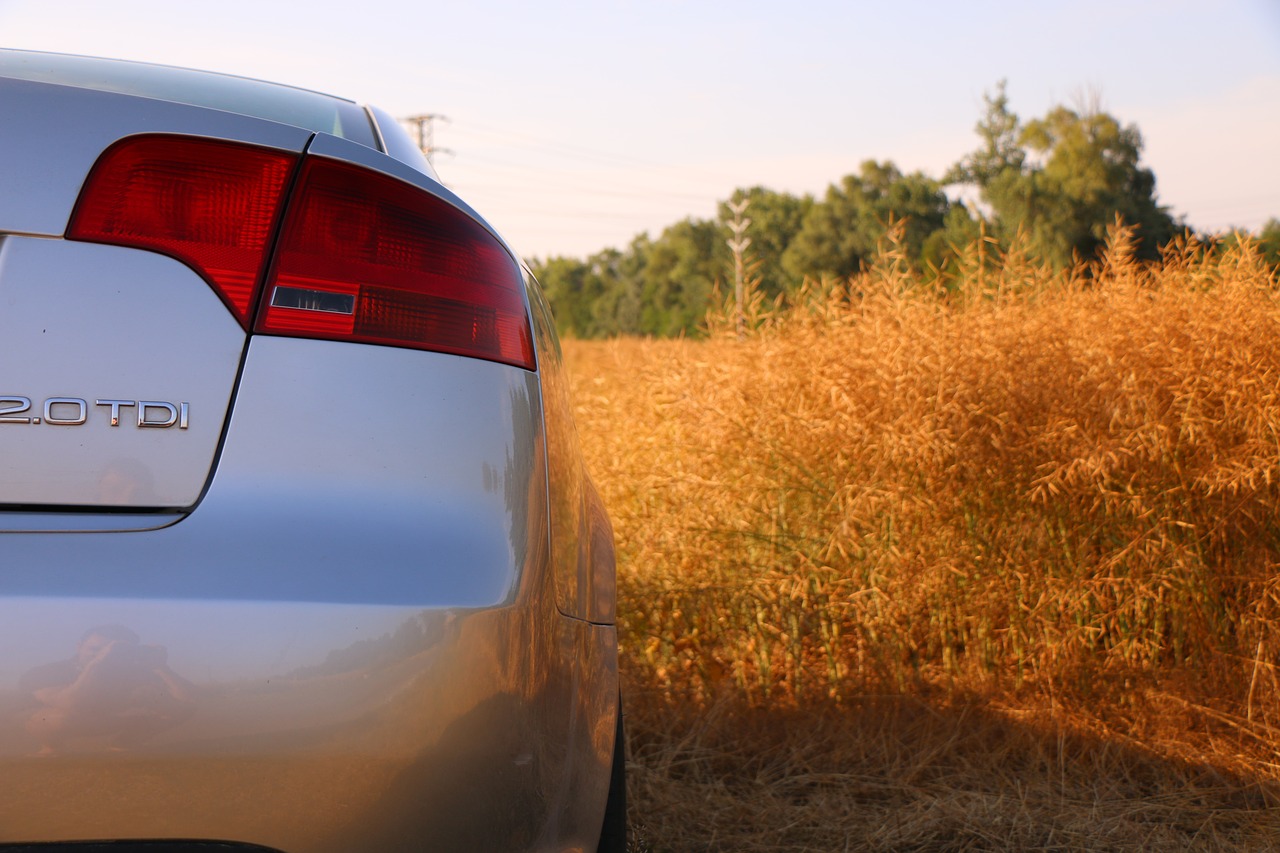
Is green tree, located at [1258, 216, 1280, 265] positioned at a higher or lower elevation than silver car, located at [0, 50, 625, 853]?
higher

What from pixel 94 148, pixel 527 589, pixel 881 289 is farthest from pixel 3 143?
pixel 881 289

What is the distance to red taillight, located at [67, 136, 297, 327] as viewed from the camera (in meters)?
1.12

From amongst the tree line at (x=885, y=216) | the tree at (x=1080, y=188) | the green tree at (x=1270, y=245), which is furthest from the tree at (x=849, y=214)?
the green tree at (x=1270, y=245)

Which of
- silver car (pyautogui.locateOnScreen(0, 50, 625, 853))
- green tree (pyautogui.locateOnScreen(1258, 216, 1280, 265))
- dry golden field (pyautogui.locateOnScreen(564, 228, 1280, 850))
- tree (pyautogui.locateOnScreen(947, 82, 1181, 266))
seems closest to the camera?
silver car (pyautogui.locateOnScreen(0, 50, 625, 853))

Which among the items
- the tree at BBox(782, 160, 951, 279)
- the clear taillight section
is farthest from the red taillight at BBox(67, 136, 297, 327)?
the tree at BBox(782, 160, 951, 279)

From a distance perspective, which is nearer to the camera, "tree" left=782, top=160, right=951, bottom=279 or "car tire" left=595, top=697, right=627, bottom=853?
"car tire" left=595, top=697, right=627, bottom=853

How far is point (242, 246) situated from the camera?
115 cm

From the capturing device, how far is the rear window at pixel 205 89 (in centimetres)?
145

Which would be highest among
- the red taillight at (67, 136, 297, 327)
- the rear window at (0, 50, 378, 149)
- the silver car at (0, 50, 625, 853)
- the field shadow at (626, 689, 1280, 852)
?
the rear window at (0, 50, 378, 149)

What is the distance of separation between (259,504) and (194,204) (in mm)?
328

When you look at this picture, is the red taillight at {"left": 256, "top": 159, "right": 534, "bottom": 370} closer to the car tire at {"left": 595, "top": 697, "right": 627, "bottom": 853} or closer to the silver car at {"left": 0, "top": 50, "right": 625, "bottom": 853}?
the silver car at {"left": 0, "top": 50, "right": 625, "bottom": 853}

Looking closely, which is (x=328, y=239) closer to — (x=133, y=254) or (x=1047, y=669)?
(x=133, y=254)

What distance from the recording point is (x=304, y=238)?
117 centimetres

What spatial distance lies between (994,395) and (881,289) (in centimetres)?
76
